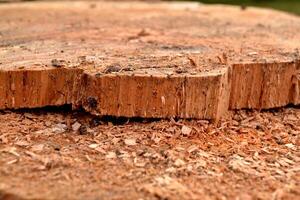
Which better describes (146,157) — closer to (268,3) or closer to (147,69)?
(147,69)

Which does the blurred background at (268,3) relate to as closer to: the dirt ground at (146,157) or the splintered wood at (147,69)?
the splintered wood at (147,69)

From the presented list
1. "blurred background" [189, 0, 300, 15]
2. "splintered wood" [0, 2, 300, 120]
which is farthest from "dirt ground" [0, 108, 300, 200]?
"blurred background" [189, 0, 300, 15]

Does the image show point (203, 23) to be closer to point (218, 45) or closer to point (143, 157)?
point (218, 45)

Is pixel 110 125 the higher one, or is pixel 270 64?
pixel 270 64

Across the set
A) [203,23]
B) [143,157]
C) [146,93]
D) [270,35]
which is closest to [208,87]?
[146,93]

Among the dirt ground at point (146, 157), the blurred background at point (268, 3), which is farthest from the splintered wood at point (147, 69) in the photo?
the blurred background at point (268, 3)

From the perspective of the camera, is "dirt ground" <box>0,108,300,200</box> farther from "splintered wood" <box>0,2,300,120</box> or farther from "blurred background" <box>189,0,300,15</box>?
"blurred background" <box>189,0,300,15</box>
